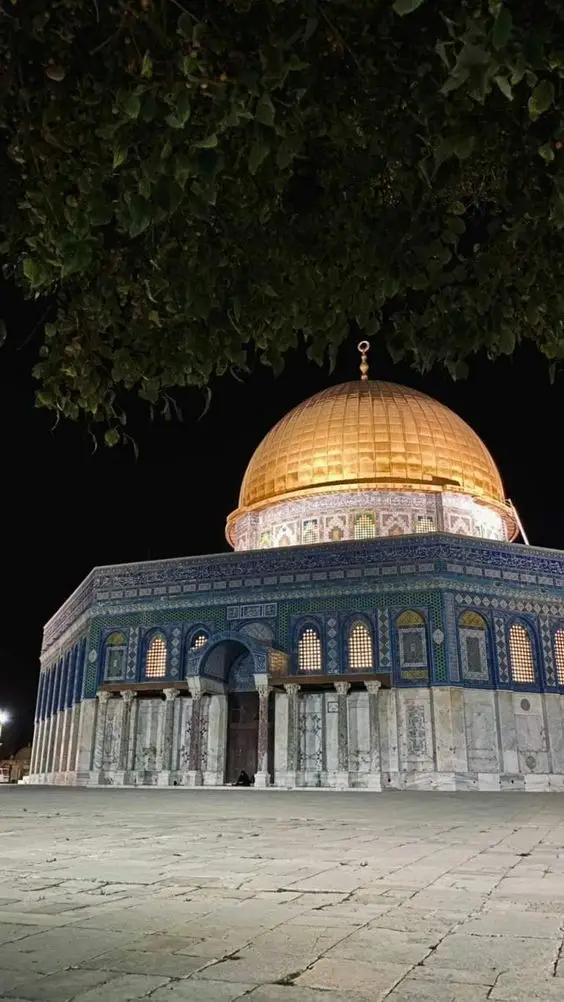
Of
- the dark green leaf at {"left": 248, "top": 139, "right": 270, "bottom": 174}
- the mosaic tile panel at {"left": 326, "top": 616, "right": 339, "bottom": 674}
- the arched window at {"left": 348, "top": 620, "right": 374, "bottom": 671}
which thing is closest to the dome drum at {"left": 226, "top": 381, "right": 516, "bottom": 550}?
the mosaic tile panel at {"left": 326, "top": 616, "right": 339, "bottom": 674}

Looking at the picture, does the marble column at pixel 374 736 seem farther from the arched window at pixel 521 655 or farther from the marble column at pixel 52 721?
the marble column at pixel 52 721

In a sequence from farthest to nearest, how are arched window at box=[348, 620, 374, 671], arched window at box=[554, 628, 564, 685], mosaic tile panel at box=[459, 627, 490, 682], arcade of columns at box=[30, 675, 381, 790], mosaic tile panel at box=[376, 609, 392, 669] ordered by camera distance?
1. arched window at box=[554, 628, 564, 685]
2. arched window at box=[348, 620, 374, 671]
3. mosaic tile panel at box=[376, 609, 392, 669]
4. mosaic tile panel at box=[459, 627, 490, 682]
5. arcade of columns at box=[30, 675, 381, 790]

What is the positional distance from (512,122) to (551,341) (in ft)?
4.27

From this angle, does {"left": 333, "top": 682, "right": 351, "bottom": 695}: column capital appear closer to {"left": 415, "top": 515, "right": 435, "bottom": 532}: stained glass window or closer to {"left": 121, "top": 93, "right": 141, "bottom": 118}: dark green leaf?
{"left": 415, "top": 515, "right": 435, "bottom": 532}: stained glass window

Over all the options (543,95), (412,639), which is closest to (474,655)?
(412,639)

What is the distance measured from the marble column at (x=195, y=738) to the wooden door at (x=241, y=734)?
38.4 inches

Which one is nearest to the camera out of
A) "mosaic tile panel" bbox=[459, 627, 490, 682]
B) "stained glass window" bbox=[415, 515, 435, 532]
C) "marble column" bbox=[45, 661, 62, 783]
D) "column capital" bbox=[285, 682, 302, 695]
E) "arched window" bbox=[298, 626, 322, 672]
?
"mosaic tile panel" bbox=[459, 627, 490, 682]

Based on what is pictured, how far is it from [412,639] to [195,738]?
6550mm

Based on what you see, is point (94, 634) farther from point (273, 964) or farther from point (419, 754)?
point (273, 964)

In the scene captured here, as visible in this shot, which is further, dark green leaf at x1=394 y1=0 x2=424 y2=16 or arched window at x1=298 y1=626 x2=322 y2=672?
arched window at x1=298 y1=626 x2=322 y2=672

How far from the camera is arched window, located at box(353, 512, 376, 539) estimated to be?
86.6 feet

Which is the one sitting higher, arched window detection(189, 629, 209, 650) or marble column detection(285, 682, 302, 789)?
arched window detection(189, 629, 209, 650)

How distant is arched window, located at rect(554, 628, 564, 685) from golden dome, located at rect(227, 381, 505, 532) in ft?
20.4

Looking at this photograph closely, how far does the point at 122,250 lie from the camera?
13.5 feet
